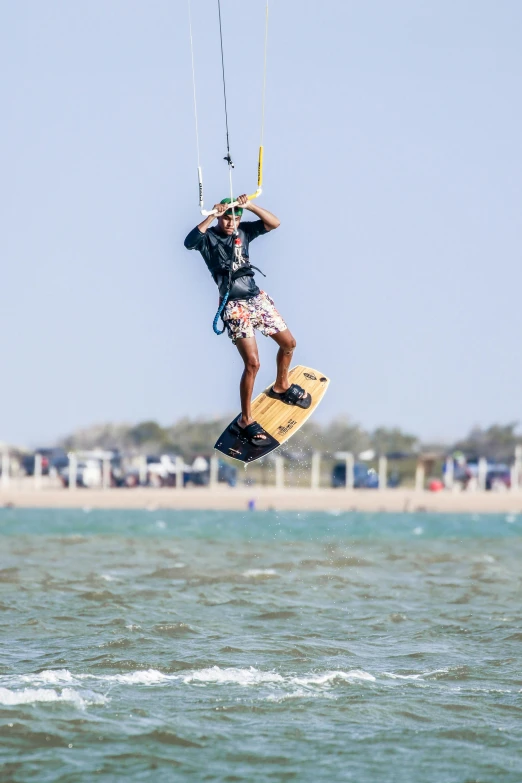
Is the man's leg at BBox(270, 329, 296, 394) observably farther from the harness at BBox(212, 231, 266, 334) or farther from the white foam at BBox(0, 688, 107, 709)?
the white foam at BBox(0, 688, 107, 709)

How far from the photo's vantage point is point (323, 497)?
289 feet

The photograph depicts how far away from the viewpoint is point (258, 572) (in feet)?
88.5

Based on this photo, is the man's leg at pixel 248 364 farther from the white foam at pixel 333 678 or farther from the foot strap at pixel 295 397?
the white foam at pixel 333 678

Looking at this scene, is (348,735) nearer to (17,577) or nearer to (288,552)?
(17,577)

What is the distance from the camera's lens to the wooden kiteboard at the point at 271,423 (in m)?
14.8

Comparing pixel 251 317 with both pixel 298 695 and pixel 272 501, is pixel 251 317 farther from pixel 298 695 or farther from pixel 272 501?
pixel 272 501

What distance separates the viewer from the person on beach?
1315 cm

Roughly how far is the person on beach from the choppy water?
12.0ft

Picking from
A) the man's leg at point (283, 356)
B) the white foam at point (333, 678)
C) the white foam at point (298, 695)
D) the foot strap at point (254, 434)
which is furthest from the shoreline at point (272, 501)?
the white foam at point (298, 695)

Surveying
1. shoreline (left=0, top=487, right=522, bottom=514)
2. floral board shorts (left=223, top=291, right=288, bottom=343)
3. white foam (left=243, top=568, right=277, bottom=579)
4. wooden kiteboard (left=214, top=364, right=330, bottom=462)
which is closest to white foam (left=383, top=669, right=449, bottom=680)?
wooden kiteboard (left=214, top=364, right=330, bottom=462)

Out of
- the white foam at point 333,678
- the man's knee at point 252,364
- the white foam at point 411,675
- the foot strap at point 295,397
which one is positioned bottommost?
the white foam at point 411,675

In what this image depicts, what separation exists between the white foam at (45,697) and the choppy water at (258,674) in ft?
0.10

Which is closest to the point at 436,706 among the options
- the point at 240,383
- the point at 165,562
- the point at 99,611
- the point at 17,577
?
the point at 240,383

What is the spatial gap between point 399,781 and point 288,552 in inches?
1013
